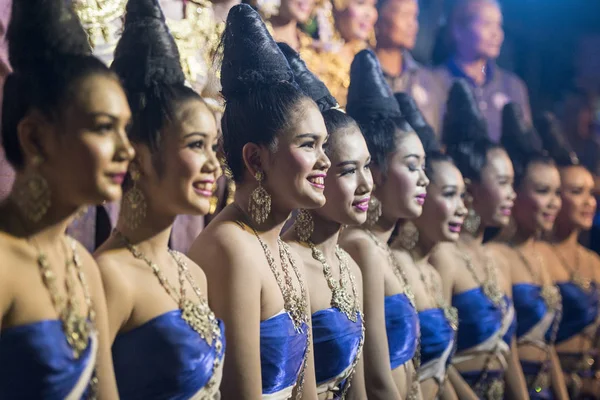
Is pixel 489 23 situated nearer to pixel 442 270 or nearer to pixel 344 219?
pixel 442 270

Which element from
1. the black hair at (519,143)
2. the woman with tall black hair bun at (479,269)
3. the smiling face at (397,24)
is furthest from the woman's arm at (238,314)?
the smiling face at (397,24)

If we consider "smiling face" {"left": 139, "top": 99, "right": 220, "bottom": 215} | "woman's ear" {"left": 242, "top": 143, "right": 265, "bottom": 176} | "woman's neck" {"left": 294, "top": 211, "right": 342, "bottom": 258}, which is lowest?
"woman's neck" {"left": 294, "top": 211, "right": 342, "bottom": 258}

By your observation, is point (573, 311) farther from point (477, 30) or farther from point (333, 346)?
point (333, 346)

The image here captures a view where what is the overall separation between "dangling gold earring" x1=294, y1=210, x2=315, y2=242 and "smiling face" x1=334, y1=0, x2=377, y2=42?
229 cm

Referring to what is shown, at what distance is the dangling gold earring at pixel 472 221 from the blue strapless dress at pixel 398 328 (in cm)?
96

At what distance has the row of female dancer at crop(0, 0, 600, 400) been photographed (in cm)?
166

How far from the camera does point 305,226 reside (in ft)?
8.91

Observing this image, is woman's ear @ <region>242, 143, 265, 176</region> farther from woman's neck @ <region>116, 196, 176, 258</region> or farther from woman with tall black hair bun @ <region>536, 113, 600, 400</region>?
woman with tall black hair bun @ <region>536, 113, 600, 400</region>

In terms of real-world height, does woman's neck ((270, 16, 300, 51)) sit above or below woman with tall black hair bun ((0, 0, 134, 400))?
below

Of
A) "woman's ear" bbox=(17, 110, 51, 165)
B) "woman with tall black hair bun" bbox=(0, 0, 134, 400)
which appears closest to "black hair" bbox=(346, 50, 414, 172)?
"woman with tall black hair bun" bbox=(0, 0, 134, 400)

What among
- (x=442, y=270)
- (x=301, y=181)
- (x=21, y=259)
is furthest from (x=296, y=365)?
(x=442, y=270)

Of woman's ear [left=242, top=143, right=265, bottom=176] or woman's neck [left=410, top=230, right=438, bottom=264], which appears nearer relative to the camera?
woman's ear [left=242, top=143, right=265, bottom=176]

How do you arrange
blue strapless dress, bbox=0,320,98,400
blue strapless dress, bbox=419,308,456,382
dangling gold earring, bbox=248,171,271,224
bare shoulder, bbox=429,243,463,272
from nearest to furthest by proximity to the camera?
blue strapless dress, bbox=0,320,98,400
dangling gold earring, bbox=248,171,271,224
blue strapless dress, bbox=419,308,456,382
bare shoulder, bbox=429,243,463,272

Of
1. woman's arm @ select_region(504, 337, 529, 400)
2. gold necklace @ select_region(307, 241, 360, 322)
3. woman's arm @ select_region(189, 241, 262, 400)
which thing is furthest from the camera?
woman's arm @ select_region(504, 337, 529, 400)
